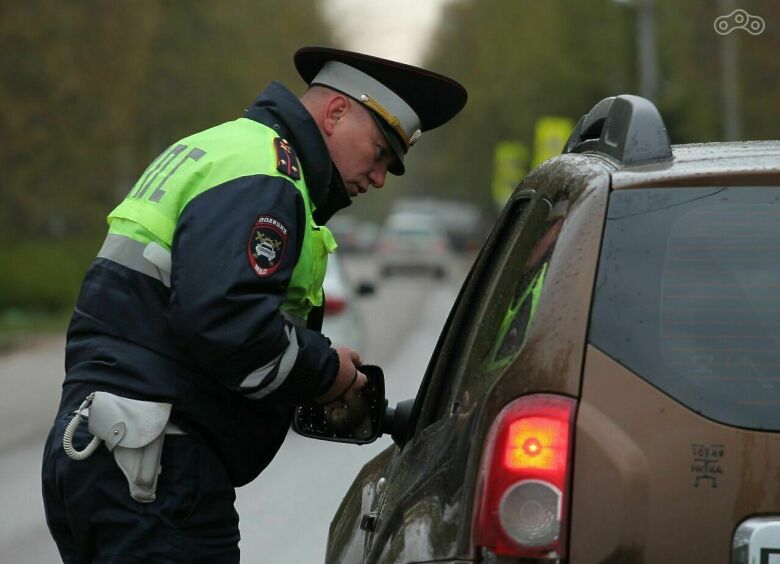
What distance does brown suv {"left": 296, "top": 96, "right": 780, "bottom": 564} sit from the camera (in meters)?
2.60

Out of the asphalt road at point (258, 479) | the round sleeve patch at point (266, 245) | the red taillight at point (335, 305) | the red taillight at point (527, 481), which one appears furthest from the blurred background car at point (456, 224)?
the red taillight at point (527, 481)

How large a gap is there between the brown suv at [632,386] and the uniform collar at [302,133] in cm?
85

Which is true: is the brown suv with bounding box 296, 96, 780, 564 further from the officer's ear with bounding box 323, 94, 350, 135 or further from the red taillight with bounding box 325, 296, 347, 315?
the red taillight with bounding box 325, 296, 347, 315

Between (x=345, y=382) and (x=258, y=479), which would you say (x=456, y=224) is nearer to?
(x=258, y=479)

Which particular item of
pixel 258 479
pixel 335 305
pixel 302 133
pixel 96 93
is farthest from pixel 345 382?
pixel 96 93

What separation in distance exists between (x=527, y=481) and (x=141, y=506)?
3.59 ft

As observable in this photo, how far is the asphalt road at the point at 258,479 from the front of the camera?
8.12 meters

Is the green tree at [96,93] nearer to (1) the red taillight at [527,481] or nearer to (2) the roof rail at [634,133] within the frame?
(2) the roof rail at [634,133]

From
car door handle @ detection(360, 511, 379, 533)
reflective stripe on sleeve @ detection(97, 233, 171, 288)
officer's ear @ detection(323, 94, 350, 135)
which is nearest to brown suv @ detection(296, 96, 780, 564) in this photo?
car door handle @ detection(360, 511, 379, 533)

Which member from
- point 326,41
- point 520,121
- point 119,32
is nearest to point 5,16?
point 119,32

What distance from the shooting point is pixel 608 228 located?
9.16ft

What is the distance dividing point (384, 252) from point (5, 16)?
18.9 meters

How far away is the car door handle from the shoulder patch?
736mm

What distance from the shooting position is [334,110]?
3834 mm
